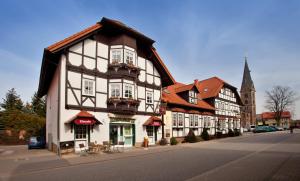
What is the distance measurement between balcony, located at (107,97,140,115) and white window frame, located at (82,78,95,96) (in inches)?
68.5

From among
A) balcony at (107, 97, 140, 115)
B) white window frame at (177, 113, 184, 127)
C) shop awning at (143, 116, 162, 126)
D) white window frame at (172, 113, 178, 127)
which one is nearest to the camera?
balcony at (107, 97, 140, 115)

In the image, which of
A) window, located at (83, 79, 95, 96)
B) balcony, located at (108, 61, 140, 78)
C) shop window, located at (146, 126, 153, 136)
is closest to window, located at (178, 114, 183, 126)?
shop window, located at (146, 126, 153, 136)

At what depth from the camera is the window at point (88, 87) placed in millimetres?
19938

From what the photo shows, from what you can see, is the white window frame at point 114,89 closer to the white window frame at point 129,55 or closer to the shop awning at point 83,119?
the white window frame at point 129,55

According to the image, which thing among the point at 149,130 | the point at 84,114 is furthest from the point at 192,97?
the point at 84,114

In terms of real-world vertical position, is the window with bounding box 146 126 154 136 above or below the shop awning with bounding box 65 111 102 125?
below

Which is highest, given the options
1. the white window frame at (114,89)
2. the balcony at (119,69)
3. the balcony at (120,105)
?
the balcony at (119,69)

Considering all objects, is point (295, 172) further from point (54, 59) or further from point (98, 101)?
point (54, 59)

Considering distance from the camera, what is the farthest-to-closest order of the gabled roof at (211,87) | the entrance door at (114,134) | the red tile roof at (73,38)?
the gabled roof at (211,87) < the entrance door at (114,134) < the red tile roof at (73,38)

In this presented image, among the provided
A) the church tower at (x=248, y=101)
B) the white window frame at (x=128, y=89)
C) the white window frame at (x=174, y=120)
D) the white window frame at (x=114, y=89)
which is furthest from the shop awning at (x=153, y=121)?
the church tower at (x=248, y=101)

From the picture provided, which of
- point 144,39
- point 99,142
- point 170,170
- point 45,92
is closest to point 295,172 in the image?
point 170,170

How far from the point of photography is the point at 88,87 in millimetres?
20203

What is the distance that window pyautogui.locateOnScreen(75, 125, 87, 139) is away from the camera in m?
19.0

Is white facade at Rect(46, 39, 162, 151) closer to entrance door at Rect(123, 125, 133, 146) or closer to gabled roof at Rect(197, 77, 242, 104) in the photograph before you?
entrance door at Rect(123, 125, 133, 146)
